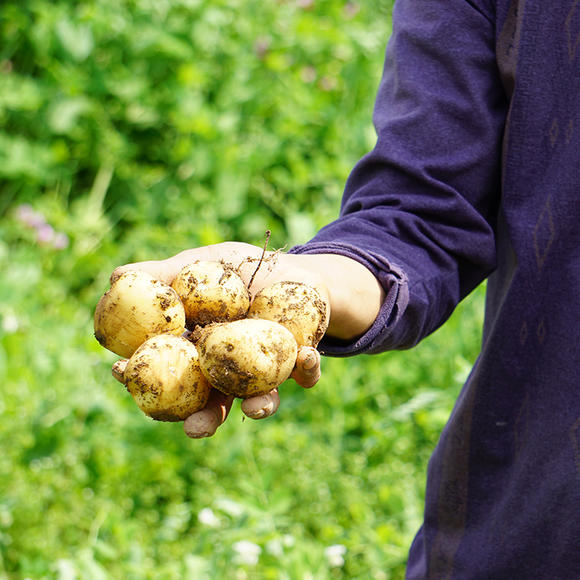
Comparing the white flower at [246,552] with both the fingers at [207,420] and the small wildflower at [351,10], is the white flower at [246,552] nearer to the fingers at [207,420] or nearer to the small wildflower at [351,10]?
the fingers at [207,420]

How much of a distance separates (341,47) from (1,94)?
1542mm

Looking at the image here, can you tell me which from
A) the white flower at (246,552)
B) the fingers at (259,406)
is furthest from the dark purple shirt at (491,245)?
the white flower at (246,552)

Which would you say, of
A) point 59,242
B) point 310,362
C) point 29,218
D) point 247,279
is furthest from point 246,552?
point 29,218

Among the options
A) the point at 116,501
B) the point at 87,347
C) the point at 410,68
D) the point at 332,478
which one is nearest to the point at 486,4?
the point at 410,68

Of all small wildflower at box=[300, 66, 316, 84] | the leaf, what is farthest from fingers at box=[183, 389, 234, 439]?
small wildflower at box=[300, 66, 316, 84]

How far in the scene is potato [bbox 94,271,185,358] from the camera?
3.23 feet

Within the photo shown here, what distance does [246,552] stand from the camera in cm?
166

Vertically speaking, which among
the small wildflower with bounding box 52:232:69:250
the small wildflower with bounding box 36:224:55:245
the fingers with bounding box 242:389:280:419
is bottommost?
the small wildflower with bounding box 52:232:69:250

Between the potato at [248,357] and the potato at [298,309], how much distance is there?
18 mm

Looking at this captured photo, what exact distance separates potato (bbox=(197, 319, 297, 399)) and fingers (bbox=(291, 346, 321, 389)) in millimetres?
23

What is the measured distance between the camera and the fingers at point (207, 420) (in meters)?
0.86

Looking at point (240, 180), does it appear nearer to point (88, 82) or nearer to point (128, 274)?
point (88, 82)

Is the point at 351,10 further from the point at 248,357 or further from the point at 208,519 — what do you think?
the point at 248,357

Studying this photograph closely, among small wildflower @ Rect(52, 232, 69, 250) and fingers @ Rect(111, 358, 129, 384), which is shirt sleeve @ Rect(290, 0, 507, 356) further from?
small wildflower @ Rect(52, 232, 69, 250)
